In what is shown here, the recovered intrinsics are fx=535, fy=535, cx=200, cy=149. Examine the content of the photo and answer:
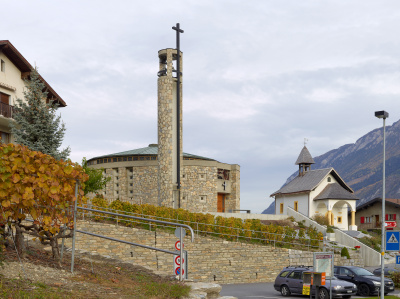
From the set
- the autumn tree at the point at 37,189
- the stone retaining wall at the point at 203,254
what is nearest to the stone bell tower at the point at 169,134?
the stone retaining wall at the point at 203,254

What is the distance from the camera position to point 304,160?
60.9m

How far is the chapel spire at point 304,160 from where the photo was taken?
61000 mm

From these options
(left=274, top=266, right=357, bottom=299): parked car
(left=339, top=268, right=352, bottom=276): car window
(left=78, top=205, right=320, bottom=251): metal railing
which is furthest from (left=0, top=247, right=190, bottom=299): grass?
(left=78, top=205, right=320, bottom=251): metal railing

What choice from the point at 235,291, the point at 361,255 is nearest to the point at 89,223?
the point at 235,291

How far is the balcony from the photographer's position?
3369cm

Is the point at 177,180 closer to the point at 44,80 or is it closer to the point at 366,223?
the point at 44,80

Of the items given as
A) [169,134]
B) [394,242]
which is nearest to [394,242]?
[394,242]

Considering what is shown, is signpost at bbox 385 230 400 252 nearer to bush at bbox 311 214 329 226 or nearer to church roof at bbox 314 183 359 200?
bush at bbox 311 214 329 226

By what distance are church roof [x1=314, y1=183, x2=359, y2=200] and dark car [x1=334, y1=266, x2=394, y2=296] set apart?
26.6 metres

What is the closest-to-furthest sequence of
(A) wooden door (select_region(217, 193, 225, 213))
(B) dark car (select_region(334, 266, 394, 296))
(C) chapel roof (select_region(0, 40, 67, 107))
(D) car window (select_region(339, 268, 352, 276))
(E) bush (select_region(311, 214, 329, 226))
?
(B) dark car (select_region(334, 266, 394, 296)), (D) car window (select_region(339, 268, 352, 276)), (C) chapel roof (select_region(0, 40, 67, 107)), (A) wooden door (select_region(217, 193, 225, 213)), (E) bush (select_region(311, 214, 329, 226))

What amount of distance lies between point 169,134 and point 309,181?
22798 millimetres

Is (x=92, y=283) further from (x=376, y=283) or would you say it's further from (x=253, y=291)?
(x=376, y=283)

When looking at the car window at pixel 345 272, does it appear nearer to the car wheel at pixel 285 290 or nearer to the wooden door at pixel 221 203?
the car wheel at pixel 285 290

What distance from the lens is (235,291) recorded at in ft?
86.9
